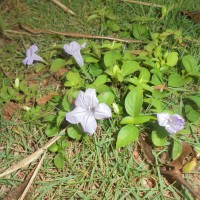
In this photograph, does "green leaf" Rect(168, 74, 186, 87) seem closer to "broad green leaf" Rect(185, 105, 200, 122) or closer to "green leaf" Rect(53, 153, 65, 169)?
"broad green leaf" Rect(185, 105, 200, 122)

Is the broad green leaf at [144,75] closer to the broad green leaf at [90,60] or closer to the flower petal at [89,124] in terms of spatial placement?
the broad green leaf at [90,60]

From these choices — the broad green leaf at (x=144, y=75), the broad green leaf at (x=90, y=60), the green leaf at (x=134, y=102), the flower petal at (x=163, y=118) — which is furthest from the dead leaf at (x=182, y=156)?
the broad green leaf at (x=90, y=60)

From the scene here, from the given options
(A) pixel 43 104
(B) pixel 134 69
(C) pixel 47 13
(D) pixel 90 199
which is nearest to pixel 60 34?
(C) pixel 47 13

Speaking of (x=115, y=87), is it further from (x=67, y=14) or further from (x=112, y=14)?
(x=67, y=14)

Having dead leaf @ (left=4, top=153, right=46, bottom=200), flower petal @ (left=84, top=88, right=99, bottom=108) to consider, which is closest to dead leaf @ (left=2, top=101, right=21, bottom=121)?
dead leaf @ (left=4, top=153, right=46, bottom=200)

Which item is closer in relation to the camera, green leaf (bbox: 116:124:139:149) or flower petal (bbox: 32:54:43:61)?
green leaf (bbox: 116:124:139:149)

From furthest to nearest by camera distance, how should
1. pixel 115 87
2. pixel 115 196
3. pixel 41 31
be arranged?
pixel 41 31
pixel 115 87
pixel 115 196

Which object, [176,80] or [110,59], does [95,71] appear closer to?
[110,59]

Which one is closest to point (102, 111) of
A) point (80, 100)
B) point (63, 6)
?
point (80, 100)

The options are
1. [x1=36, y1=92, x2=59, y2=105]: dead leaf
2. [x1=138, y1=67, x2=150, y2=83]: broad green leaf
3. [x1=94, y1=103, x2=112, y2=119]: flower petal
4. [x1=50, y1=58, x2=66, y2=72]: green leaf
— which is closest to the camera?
[x1=94, y1=103, x2=112, y2=119]: flower petal

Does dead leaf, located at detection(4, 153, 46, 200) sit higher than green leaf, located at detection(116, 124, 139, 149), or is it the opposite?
green leaf, located at detection(116, 124, 139, 149)
